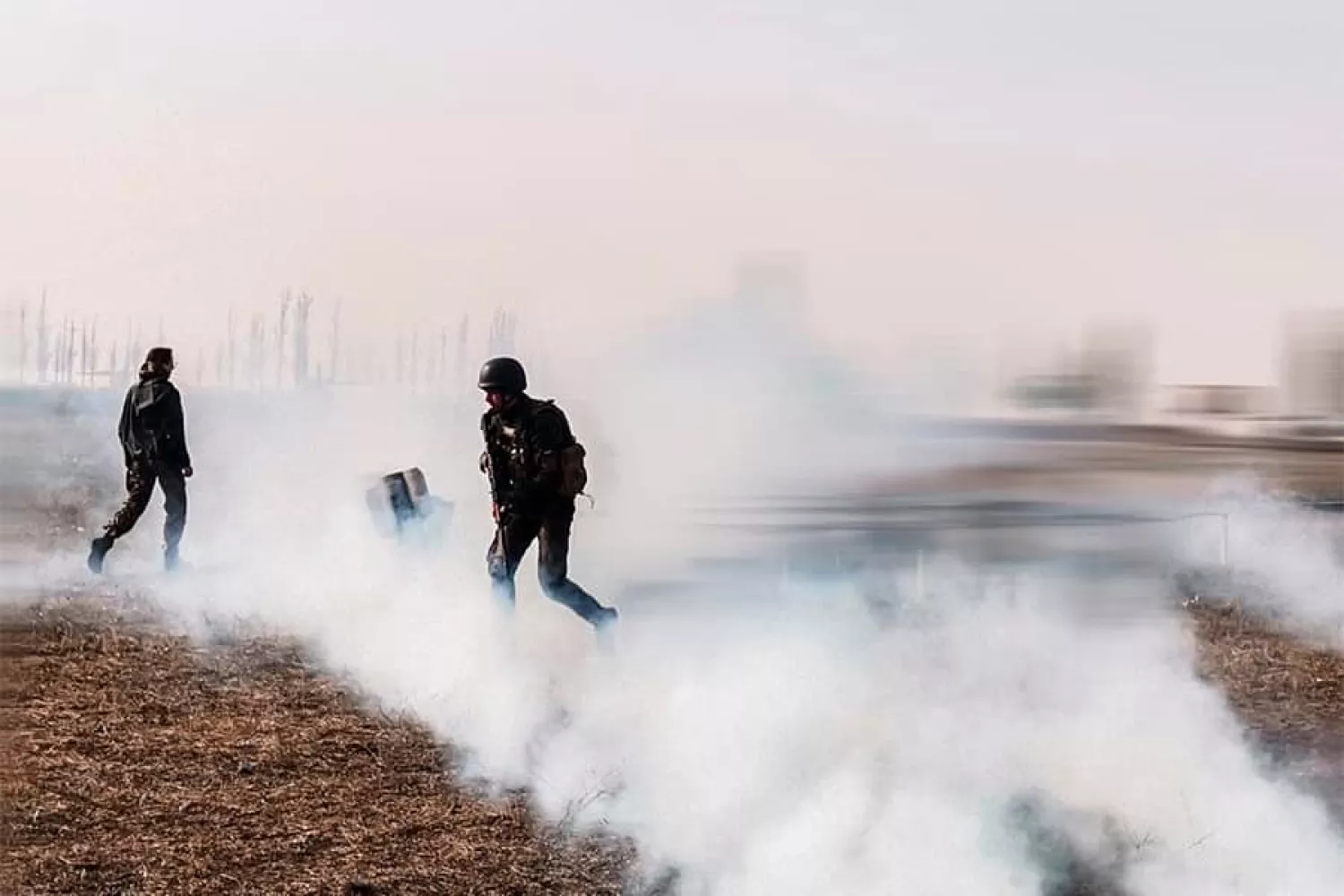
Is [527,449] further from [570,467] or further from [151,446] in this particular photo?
[151,446]

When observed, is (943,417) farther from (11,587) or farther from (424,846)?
(11,587)

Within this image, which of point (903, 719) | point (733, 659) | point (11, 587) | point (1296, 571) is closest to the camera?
point (903, 719)

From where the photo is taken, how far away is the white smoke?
5.80 m

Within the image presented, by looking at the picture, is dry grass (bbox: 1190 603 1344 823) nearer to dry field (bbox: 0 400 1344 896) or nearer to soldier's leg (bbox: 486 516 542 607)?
dry field (bbox: 0 400 1344 896)

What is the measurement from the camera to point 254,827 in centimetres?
617

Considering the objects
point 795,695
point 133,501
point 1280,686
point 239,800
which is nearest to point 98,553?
point 133,501

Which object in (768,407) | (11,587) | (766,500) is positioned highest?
(768,407)

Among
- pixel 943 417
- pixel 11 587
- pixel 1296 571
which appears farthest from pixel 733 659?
pixel 1296 571

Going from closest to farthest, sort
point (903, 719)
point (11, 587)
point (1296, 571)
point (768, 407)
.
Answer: point (903, 719), point (768, 407), point (11, 587), point (1296, 571)

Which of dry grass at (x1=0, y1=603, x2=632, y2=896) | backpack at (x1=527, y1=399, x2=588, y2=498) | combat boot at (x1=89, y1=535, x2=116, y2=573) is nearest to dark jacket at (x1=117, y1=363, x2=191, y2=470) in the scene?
Answer: combat boot at (x1=89, y1=535, x2=116, y2=573)

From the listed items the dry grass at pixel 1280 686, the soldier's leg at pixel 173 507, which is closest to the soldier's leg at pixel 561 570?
the dry grass at pixel 1280 686

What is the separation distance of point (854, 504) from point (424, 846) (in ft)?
9.80

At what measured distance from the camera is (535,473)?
7.75m

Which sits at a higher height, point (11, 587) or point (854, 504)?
point (854, 504)
